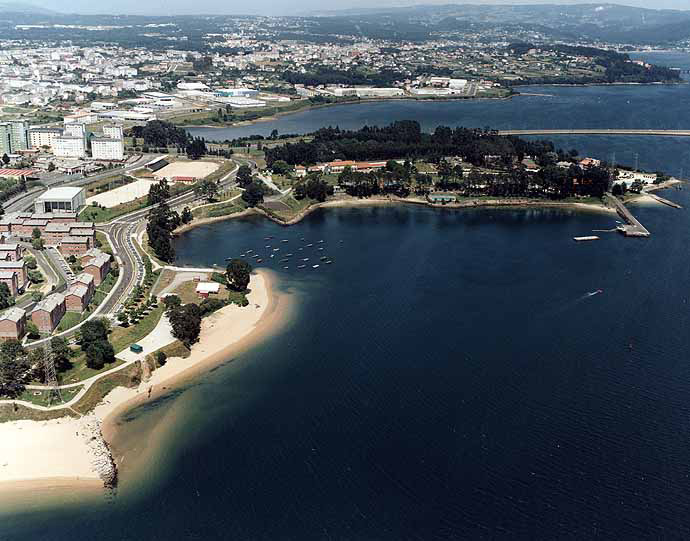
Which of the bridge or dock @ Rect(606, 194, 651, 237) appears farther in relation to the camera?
the bridge

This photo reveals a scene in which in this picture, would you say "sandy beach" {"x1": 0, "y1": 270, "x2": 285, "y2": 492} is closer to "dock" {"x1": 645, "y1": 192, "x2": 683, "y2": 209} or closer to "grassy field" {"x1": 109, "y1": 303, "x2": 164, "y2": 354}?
"grassy field" {"x1": 109, "y1": 303, "x2": 164, "y2": 354}

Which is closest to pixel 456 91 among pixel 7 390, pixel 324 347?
pixel 324 347

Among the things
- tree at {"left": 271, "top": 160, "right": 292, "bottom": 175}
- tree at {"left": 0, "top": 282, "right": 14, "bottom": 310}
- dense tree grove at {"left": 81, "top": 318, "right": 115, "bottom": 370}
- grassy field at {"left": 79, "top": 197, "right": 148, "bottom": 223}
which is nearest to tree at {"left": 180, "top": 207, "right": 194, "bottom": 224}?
grassy field at {"left": 79, "top": 197, "right": 148, "bottom": 223}

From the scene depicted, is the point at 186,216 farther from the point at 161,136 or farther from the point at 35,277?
the point at 161,136

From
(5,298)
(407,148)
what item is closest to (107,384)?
(5,298)

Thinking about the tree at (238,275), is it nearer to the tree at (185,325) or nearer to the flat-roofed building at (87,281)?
the tree at (185,325)

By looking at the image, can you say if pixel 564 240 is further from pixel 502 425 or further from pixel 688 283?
pixel 502 425
